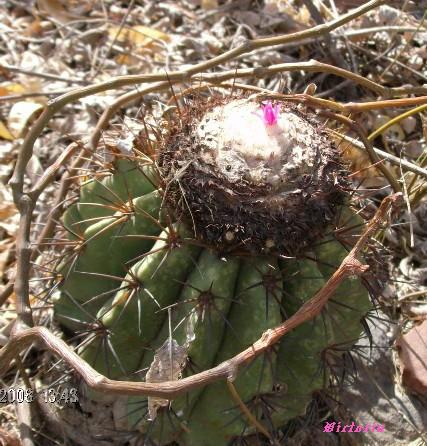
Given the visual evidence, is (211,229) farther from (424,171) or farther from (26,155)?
(424,171)

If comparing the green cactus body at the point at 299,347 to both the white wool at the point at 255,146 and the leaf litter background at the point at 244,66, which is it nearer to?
the white wool at the point at 255,146

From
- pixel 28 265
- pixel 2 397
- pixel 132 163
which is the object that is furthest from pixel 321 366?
pixel 2 397

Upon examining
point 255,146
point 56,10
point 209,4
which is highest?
point 255,146

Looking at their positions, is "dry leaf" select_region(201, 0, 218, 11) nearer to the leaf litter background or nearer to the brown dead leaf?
the leaf litter background

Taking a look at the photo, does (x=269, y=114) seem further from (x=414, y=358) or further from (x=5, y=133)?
(x=5, y=133)

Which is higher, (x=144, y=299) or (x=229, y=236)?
(x=229, y=236)

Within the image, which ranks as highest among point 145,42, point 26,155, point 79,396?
point 26,155

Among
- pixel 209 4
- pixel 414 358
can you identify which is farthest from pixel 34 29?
pixel 414 358

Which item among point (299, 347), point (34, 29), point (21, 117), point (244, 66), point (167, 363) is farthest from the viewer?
point (34, 29)
